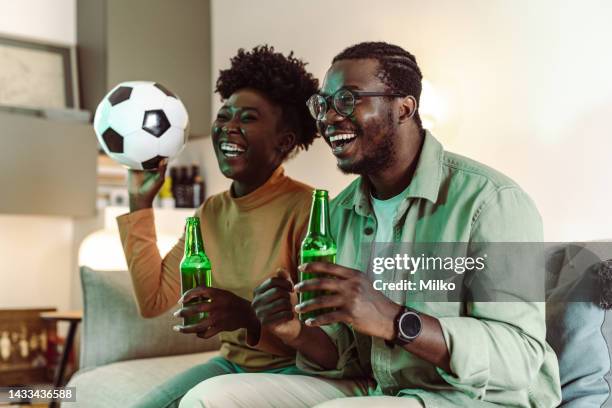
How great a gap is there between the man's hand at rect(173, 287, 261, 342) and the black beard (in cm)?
35

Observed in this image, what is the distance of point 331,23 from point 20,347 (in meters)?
2.17

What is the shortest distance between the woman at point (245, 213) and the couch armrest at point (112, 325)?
1.43 feet

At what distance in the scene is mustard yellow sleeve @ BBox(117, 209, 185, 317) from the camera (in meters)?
1.78

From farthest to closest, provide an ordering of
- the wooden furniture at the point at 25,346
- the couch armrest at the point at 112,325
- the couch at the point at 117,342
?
the wooden furniture at the point at 25,346 → the couch armrest at the point at 112,325 → the couch at the point at 117,342

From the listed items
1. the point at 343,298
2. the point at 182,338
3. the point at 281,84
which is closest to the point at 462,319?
the point at 343,298

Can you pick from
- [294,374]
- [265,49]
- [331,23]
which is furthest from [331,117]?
[331,23]

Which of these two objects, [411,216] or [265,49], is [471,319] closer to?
[411,216]

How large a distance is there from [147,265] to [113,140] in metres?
0.33

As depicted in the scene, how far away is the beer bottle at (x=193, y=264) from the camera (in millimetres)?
1297

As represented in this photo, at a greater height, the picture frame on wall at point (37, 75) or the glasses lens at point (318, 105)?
the picture frame on wall at point (37, 75)

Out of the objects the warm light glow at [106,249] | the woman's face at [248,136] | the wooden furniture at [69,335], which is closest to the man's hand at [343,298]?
the woman's face at [248,136]

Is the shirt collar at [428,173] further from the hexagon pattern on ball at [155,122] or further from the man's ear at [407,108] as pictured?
the hexagon pattern on ball at [155,122]

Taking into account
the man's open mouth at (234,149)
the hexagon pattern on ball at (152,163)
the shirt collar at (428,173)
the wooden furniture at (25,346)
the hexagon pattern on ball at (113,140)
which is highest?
the hexagon pattern on ball at (113,140)

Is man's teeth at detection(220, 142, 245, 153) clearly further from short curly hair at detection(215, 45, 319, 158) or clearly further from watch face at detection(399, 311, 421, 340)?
watch face at detection(399, 311, 421, 340)
